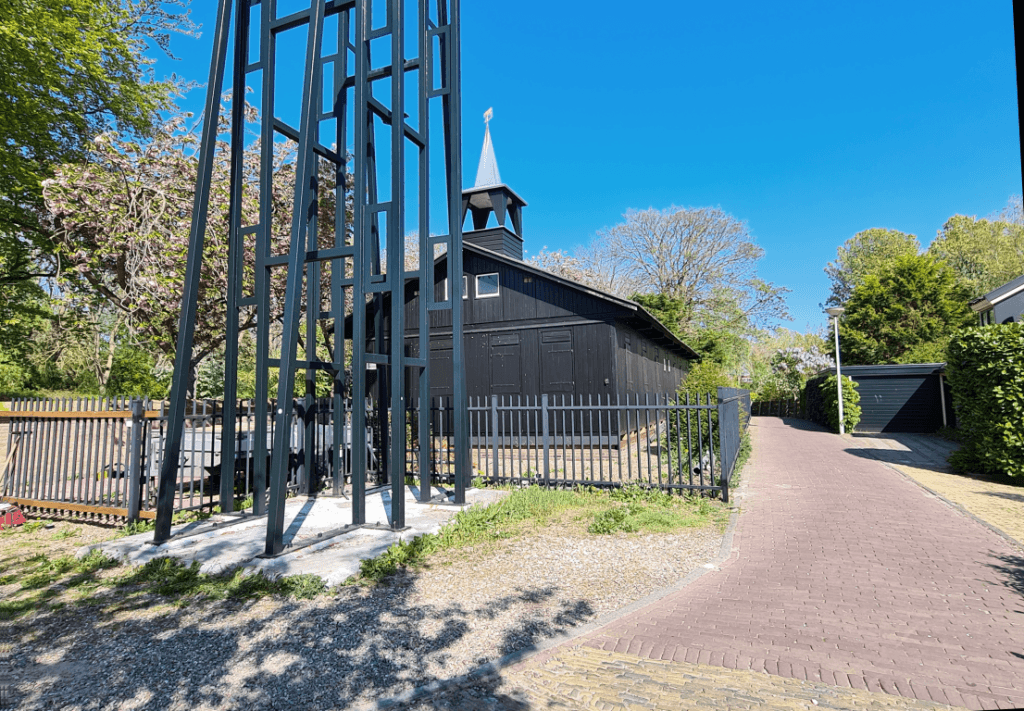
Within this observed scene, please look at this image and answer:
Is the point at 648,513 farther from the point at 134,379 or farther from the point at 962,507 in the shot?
the point at 134,379

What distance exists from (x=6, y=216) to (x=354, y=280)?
46.3ft

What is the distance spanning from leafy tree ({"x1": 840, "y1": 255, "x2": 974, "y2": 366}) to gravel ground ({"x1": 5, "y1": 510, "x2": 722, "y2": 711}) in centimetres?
3731

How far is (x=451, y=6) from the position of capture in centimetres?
844

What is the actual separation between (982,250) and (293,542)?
5547cm

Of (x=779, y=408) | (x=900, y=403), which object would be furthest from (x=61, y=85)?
(x=779, y=408)

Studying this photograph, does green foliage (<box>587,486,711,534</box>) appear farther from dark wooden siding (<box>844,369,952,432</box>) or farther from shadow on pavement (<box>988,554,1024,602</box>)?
dark wooden siding (<box>844,369,952,432</box>)

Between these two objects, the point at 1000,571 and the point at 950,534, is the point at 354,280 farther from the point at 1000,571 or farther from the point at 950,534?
the point at 950,534

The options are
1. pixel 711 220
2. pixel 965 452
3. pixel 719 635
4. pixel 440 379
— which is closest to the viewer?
pixel 719 635

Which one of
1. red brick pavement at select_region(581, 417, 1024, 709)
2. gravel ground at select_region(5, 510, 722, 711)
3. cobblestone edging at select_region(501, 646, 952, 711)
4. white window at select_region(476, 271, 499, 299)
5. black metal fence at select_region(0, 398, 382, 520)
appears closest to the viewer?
cobblestone edging at select_region(501, 646, 952, 711)

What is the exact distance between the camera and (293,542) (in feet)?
19.9

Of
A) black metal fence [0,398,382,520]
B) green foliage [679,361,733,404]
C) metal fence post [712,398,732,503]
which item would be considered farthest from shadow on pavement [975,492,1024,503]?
black metal fence [0,398,382,520]

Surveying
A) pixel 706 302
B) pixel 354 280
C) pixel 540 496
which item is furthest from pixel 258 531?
pixel 706 302

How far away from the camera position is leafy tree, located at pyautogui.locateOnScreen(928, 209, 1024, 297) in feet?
135

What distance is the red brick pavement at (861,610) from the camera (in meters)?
3.36
